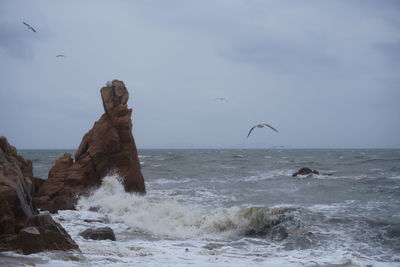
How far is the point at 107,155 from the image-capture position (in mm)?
18984

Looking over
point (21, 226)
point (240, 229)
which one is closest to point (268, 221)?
point (240, 229)

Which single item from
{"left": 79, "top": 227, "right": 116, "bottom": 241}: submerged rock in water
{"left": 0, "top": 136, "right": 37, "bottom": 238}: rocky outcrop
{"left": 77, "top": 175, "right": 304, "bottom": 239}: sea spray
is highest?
{"left": 0, "top": 136, "right": 37, "bottom": 238}: rocky outcrop

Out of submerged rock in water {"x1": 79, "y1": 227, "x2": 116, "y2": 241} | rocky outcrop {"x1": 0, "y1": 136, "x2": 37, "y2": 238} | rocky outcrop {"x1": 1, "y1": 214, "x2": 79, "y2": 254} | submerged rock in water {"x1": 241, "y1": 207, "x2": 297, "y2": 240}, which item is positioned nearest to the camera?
rocky outcrop {"x1": 1, "y1": 214, "x2": 79, "y2": 254}

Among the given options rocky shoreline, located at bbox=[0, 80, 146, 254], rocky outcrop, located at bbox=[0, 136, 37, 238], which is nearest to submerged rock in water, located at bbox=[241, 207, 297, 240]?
rocky outcrop, located at bbox=[0, 136, 37, 238]

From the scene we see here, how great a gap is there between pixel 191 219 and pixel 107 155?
6.66 meters

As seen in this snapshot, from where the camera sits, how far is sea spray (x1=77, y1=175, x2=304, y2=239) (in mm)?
12680

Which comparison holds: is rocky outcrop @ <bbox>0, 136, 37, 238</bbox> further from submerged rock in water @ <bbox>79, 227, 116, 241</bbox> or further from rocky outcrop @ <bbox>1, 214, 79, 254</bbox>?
submerged rock in water @ <bbox>79, 227, 116, 241</bbox>

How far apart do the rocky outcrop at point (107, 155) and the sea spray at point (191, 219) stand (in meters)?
2.32

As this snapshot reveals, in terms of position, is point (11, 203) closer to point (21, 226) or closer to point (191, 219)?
point (21, 226)

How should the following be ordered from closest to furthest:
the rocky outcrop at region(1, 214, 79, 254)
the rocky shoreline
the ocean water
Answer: the rocky outcrop at region(1, 214, 79, 254) < the ocean water < the rocky shoreline

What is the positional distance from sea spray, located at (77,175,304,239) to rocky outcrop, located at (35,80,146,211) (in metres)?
2.32

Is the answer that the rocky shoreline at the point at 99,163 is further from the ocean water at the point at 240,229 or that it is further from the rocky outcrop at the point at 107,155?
the ocean water at the point at 240,229

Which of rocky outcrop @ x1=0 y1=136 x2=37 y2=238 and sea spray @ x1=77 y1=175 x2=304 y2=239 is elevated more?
rocky outcrop @ x1=0 y1=136 x2=37 y2=238

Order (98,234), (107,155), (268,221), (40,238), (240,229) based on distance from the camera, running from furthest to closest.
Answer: (107,155) → (268,221) → (240,229) → (98,234) → (40,238)
